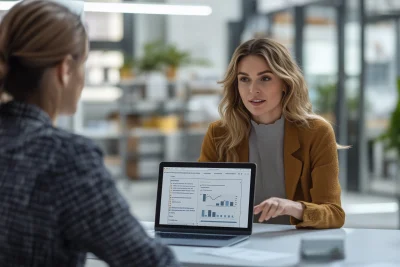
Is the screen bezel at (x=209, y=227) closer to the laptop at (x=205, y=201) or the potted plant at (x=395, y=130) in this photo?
the laptop at (x=205, y=201)

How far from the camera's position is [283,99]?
2486 mm

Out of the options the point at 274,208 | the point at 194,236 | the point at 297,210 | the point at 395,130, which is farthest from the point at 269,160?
the point at 395,130

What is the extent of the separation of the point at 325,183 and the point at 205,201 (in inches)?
20.3

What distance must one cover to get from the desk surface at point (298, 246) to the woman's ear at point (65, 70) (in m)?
0.63

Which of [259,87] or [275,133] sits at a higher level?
[259,87]

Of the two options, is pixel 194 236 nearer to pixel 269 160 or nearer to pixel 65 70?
pixel 269 160

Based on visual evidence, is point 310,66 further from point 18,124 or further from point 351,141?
point 18,124

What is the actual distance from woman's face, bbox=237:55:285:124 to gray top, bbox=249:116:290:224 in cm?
8

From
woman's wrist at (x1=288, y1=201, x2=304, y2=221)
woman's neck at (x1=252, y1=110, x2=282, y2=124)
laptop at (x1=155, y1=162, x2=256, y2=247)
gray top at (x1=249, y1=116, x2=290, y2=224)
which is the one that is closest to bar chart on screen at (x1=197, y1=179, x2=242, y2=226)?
laptop at (x1=155, y1=162, x2=256, y2=247)

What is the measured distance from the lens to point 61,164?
3.80ft

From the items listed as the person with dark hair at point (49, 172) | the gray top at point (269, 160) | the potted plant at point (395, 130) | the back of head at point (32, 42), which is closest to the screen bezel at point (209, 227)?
the gray top at point (269, 160)

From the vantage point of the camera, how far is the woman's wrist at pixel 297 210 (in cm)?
206

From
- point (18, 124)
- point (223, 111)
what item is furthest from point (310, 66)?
point (18, 124)

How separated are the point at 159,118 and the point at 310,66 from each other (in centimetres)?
223
